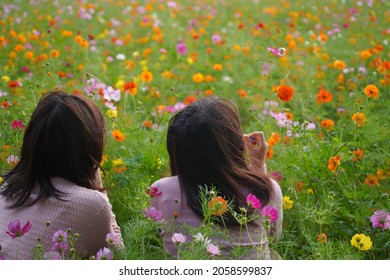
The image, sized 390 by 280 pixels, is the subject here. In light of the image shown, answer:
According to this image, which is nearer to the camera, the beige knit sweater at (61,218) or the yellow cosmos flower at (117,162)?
the beige knit sweater at (61,218)

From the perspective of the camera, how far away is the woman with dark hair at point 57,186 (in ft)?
6.12

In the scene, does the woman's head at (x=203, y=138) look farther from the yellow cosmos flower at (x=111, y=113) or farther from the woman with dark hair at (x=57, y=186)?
the yellow cosmos flower at (x=111, y=113)

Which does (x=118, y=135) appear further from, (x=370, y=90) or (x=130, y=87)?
(x=370, y=90)

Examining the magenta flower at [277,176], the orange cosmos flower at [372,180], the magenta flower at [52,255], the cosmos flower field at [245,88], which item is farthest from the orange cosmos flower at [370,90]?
the magenta flower at [52,255]

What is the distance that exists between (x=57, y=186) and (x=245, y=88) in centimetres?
219

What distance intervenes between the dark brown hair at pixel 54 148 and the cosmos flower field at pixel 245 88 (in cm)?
27

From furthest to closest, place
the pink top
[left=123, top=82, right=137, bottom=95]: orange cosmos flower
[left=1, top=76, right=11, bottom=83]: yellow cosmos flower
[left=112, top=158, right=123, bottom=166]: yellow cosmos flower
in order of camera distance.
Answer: [left=1, top=76, right=11, bottom=83]: yellow cosmos flower, [left=123, top=82, right=137, bottom=95]: orange cosmos flower, [left=112, top=158, right=123, bottom=166]: yellow cosmos flower, the pink top

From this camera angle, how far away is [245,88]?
3898 mm

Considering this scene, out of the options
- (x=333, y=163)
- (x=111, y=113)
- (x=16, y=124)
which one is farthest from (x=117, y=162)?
(x=333, y=163)

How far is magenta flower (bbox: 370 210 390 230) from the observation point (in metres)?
2.01

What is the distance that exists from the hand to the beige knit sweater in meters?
0.57

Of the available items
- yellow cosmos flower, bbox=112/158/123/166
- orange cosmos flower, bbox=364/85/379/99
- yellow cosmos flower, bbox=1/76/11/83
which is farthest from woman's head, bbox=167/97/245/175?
yellow cosmos flower, bbox=1/76/11/83

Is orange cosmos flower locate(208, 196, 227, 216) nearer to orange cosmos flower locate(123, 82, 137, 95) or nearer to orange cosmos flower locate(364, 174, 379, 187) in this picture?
orange cosmos flower locate(364, 174, 379, 187)
